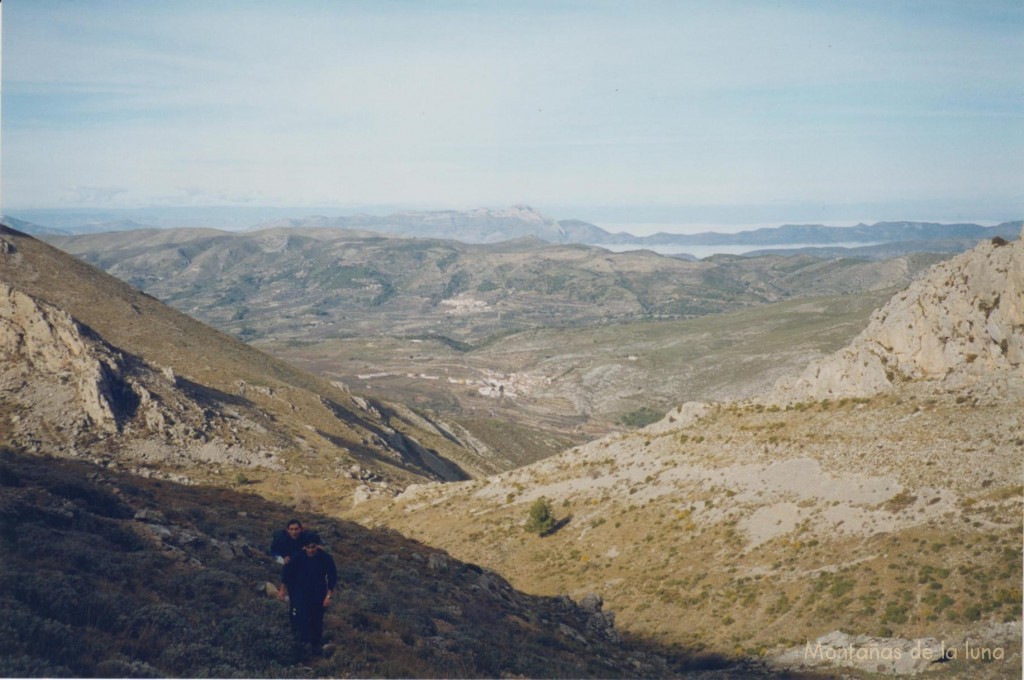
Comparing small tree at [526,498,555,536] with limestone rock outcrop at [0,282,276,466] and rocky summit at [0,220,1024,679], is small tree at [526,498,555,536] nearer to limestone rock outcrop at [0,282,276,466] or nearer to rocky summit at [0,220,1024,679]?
rocky summit at [0,220,1024,679]

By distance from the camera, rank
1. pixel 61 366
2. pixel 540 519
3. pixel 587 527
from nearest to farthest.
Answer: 1. pixel 587 527
2. pixel 540 519
3. pixel 61 366

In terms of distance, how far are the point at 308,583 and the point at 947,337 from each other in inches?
1749

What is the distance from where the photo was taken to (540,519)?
44.9 meters

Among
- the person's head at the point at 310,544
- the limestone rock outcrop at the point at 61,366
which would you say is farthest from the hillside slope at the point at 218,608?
the limestone rock outcrop at the point at 61,366

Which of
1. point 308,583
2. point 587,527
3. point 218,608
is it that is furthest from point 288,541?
point 587,527

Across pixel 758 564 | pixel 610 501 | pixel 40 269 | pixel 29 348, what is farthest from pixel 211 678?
pixel 40 269

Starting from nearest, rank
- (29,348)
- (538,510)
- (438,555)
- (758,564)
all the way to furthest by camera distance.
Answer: (758,564) → (438,555) → (538,510) → (29,348)

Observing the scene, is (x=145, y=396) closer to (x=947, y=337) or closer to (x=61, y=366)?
(x=61, y=366)

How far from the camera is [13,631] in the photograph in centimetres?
1395

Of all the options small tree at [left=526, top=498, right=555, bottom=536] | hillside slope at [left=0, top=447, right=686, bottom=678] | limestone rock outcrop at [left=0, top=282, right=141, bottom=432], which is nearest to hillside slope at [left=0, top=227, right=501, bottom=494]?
limestone rock outcrop at [left=0, top=282, right=141, bottom=432]

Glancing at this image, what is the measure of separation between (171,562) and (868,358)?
4618cm

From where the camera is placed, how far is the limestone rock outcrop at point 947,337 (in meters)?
39.2

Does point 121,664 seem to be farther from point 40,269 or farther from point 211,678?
point 40,269

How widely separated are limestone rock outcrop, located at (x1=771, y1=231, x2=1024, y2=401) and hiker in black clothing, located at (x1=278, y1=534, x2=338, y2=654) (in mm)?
40089
